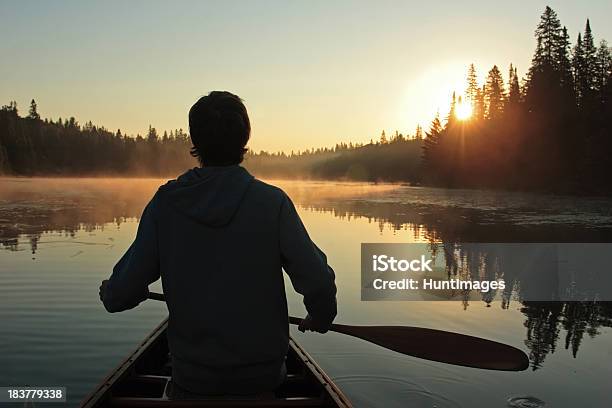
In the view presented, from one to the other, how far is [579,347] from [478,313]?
2315 millimetres

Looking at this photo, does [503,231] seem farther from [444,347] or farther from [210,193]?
[210,193]

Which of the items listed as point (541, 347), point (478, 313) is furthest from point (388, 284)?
point (541, 347)

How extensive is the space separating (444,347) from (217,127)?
273 cm

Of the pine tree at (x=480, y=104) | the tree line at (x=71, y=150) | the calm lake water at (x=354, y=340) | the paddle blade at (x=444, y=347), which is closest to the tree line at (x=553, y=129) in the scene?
the pine tree at (x=480, y=104)

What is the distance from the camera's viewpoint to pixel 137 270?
256 cm

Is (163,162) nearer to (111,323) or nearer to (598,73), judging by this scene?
(598,73)

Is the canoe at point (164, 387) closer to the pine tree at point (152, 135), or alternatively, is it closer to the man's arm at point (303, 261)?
the man's arm at point (303, 261)

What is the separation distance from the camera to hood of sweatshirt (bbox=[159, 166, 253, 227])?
7.86 feet

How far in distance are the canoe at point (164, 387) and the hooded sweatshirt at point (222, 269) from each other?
0.24 m

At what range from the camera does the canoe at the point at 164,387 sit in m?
2.85

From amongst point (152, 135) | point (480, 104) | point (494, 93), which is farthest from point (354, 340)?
point (152, 135)

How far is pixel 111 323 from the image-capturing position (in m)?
9.64

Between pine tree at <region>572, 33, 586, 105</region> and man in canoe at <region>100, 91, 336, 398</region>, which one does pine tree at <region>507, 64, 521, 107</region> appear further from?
man in canoe at <region>100, 91, 336, 398</region>

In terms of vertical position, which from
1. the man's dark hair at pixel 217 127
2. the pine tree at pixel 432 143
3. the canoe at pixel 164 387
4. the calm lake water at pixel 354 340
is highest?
the pine tree at pixel 432 143
